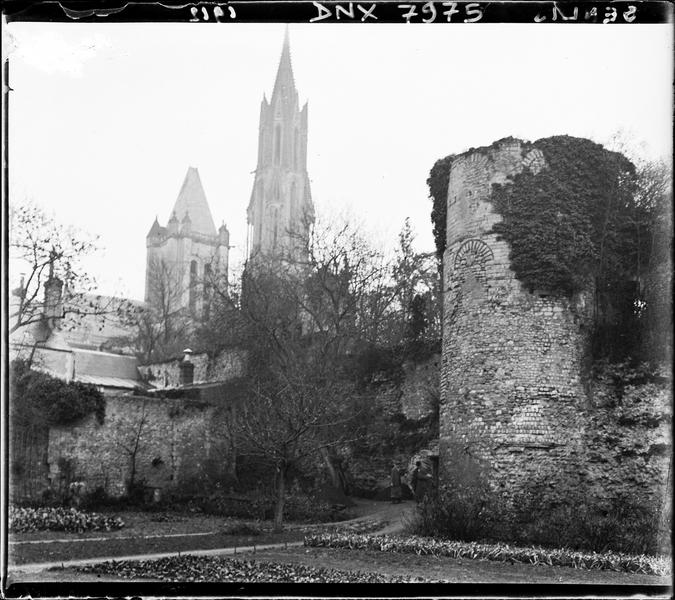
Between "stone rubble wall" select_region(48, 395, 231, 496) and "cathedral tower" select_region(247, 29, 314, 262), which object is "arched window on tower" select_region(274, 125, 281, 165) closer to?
"cathedral tower" select_region(247, 29, 314, 262)

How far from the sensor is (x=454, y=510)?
51.5 ft

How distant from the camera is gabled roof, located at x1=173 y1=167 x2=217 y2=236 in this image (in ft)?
273

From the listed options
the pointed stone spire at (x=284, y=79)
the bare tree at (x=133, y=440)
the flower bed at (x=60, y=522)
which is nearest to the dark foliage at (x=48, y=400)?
the bare tree at (x=133, y=440)

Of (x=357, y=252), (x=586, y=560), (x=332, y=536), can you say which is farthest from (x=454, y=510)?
(x=357, y=252)

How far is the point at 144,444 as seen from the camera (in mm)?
23984

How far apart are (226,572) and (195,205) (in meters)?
75.8

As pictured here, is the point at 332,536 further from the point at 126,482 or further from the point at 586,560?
the point at 126,482

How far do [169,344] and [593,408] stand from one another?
3387 cm

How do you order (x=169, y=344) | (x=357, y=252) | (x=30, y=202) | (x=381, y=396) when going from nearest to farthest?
1. (x=30, y=202)
2. (x=381, y=396)
3. (x=357, y=252)
4. (x=169, y=344)

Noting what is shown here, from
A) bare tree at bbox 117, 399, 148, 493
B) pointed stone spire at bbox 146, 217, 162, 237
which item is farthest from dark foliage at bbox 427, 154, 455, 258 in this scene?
pointed stone spire at bbox 146, 217, 162, 237

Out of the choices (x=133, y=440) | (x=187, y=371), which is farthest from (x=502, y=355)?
(x=187, y=371)

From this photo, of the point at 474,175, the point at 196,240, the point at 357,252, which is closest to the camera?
the point at 474,175

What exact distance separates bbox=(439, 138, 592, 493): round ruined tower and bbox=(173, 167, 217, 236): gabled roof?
67.3 meters

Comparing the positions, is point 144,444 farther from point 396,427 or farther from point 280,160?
point 280,160
